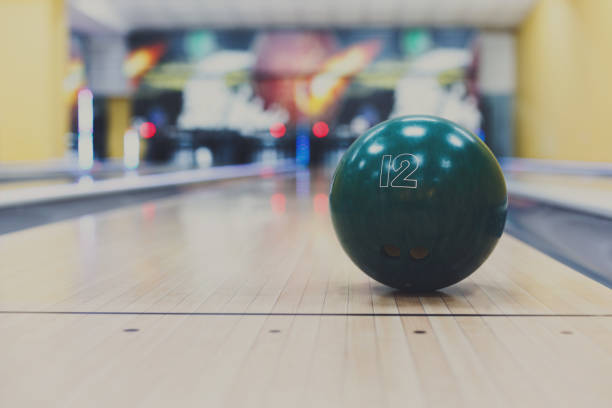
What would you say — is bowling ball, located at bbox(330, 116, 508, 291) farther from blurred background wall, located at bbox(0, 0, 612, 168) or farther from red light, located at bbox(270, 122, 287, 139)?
red light, located at bbox(270, 122, 287, 139)

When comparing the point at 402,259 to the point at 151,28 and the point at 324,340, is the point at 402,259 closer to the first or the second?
the point at 324,340

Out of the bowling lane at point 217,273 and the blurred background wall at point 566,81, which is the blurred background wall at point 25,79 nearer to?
the bowling lane at point 217,273

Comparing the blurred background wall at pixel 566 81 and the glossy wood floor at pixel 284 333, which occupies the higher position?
the blurred background wall at pixel 566 81

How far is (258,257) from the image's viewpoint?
2.99m

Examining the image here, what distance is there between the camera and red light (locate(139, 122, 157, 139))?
14.9 metres

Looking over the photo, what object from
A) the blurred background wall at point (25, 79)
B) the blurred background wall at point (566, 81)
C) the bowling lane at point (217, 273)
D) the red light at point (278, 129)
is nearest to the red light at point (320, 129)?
A: the red light at point (278, 129)

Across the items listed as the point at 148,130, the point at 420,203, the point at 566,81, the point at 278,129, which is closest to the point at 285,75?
the point at 278,129

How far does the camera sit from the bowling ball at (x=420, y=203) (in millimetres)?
1998

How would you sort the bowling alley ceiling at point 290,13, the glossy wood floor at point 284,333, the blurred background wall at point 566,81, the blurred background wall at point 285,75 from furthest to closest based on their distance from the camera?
1. the blurred background wall at point 285,75
2. the bowling alley ceiling at point 290,13
3. the blurred background wall at point 566,81
4. the glossy wood floor at point 284,333

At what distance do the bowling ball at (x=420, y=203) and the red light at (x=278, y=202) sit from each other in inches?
117

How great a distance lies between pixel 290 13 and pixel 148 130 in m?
3.81

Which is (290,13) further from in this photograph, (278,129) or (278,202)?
(278,202)

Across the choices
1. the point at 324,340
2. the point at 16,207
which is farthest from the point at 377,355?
the point at 16,207

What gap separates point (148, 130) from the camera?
15.0 meters
